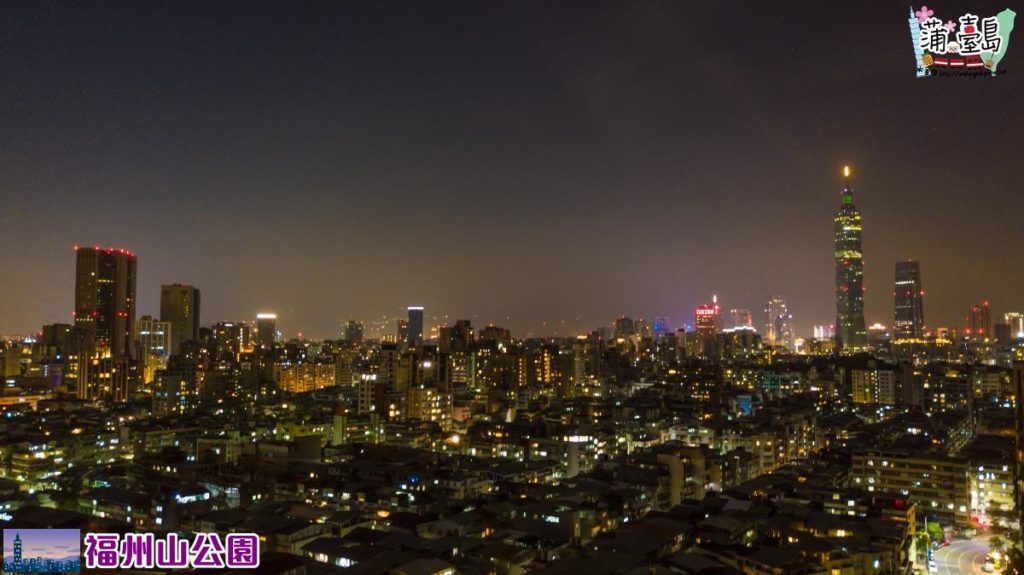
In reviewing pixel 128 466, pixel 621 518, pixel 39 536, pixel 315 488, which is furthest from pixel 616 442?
pixel 39 536

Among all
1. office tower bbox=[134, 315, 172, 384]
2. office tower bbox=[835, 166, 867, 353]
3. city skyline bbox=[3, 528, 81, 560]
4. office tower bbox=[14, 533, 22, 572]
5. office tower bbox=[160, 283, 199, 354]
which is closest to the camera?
city skyline bbox=[3, 528, 81, 560]

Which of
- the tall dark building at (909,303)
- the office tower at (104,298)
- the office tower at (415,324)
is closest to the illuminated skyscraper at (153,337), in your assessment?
the office tower at (104,298)

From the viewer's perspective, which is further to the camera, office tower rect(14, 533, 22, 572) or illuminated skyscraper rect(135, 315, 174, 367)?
illuminated skyscraper rect(135, 315, 174, 367)

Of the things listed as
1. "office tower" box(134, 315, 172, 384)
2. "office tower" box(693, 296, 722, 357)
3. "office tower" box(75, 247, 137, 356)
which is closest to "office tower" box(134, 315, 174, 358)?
"office tower" box(134, 315, 172, 384)

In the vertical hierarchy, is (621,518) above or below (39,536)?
below

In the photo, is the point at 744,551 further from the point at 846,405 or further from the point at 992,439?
the point at 846,405

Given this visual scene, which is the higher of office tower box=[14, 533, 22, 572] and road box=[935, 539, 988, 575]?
office tower box=[14, 533, 22, 572]

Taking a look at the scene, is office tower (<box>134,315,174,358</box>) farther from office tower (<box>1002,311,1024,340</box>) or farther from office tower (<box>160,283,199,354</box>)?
office tower (<box>1002,311,1024,340</box>)

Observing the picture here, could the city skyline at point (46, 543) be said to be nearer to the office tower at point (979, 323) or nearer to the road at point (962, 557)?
the road at point (962, 557)
